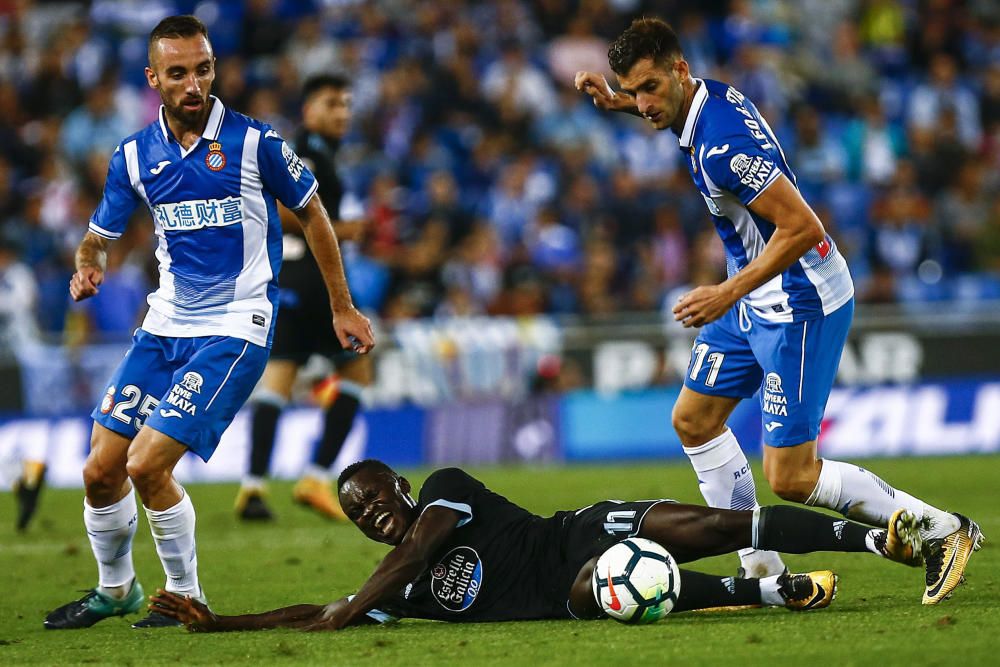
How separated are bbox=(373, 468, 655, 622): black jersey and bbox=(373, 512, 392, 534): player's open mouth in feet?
0.45

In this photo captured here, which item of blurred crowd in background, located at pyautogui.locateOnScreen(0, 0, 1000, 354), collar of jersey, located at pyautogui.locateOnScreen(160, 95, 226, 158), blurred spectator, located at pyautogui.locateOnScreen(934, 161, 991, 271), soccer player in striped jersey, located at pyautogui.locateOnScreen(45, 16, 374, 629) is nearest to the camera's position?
soccer player in striped jersey, located at pyautogui.locateOnScreen(45, 16, 374, 629)

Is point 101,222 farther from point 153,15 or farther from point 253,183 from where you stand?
point 153,15

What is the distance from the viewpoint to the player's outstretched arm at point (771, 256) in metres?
5.71

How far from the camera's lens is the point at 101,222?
21.5 feet

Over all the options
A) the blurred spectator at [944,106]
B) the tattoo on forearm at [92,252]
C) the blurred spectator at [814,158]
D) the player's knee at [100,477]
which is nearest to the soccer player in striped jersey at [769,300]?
the tattoo on forearm at [92,252]

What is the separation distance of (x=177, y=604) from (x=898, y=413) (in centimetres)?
1077

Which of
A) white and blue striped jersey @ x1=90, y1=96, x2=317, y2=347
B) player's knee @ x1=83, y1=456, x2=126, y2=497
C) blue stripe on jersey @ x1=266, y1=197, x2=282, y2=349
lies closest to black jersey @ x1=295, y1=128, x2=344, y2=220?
blue stripe on jersey @ x1=266, y1=197, x2=282, y2=349

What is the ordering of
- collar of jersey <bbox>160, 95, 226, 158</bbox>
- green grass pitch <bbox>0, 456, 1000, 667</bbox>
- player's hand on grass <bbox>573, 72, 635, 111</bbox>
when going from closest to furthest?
green grass pitch <bbox>0, 456, 1000, 667</bbox>
collar of jersey <bbox>160, 95, 226, 158</bbox>
player's hand on grass <bbox>573, 72, 635, 111</bbox>

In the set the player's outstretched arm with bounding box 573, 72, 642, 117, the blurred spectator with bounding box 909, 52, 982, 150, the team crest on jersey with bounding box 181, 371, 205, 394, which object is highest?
the blurred spectator with bounding box 909, 52, 982, 150

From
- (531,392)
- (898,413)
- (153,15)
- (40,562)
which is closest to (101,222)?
(40,562)

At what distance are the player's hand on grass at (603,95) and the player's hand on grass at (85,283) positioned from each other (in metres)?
2.28

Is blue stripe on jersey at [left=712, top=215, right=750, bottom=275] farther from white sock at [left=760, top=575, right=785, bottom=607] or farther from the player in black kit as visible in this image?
the player in black kit

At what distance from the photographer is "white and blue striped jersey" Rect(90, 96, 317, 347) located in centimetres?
635

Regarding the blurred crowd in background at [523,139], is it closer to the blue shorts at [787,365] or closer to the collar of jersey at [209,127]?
the collar of jersey at [209,127]
